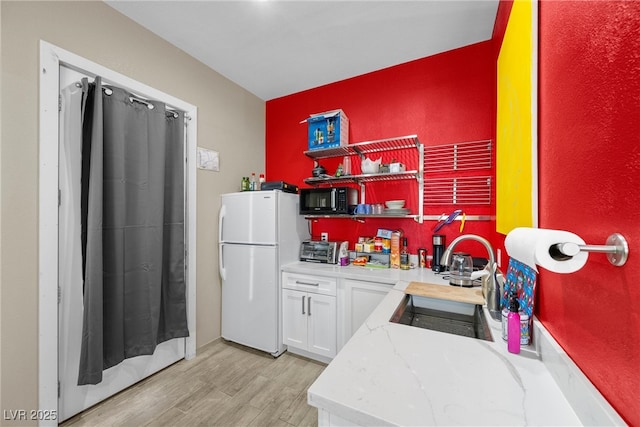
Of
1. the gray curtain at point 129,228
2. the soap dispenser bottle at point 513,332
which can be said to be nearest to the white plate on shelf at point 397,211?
the soap dispenser bottle at point 513,332

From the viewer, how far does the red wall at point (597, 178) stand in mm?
469

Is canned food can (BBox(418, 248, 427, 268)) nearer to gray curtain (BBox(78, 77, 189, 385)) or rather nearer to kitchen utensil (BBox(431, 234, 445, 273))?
kitchen utensil (BBox(431, 234, 445, 273))

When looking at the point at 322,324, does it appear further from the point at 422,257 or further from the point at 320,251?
the point at 422,257

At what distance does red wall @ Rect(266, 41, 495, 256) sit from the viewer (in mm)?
2199

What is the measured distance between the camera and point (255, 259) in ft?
8.00

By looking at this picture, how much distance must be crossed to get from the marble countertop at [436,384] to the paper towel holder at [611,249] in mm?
403

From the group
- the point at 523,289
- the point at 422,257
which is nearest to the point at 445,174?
the point at 422,257

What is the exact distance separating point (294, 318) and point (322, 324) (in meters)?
0.29

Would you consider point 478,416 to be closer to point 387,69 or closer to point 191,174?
point 191,174

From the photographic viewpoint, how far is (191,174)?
7.86 feet

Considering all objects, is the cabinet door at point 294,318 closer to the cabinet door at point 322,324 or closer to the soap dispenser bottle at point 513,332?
the cabinet door at point 322,324

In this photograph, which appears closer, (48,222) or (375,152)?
(48,222)

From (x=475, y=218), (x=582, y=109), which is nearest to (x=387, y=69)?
(x=475, y=218)

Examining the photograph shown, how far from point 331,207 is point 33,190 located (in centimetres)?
206
